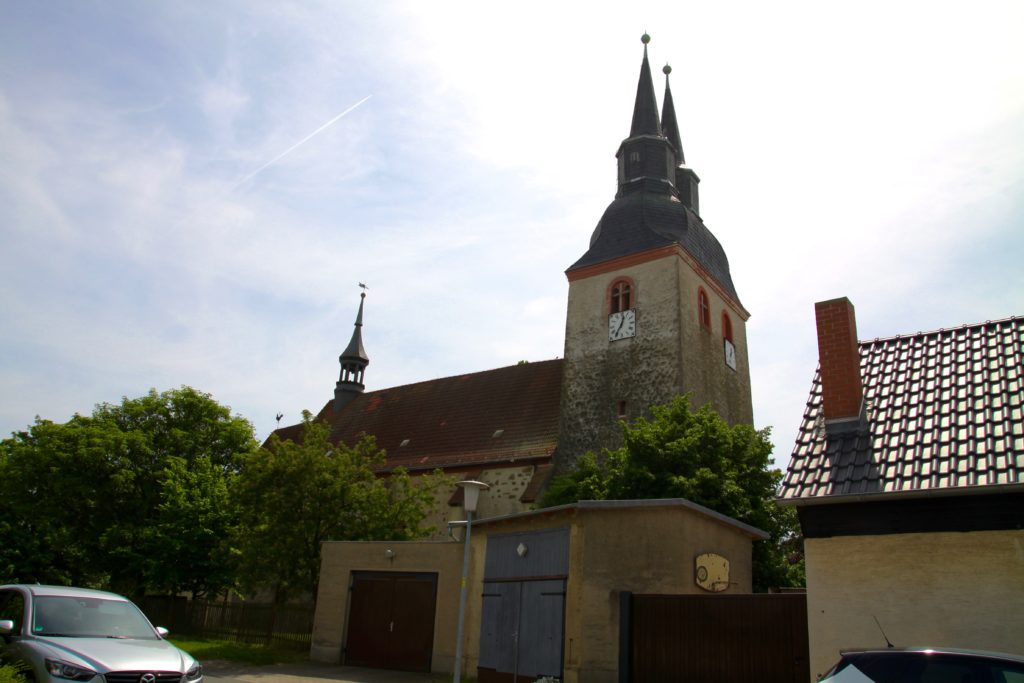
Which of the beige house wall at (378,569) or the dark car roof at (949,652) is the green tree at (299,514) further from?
the dark car roof at (949,652)

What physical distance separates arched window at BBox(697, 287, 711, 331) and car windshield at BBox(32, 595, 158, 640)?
22828 millimetres

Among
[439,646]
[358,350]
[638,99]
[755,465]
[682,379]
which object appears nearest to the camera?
[439,646]

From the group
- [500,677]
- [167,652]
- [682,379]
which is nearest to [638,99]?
[682,379]

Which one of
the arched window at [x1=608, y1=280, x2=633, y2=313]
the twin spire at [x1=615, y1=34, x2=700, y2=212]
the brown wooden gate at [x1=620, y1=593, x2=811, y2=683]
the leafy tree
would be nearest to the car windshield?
the brown wooden gate at [x1=620, y1=593, x2=811, y2=683]

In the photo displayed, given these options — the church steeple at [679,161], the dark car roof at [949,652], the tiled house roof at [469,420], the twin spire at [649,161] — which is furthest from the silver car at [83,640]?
the church steeple at [679,161]

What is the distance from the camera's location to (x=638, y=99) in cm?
3222

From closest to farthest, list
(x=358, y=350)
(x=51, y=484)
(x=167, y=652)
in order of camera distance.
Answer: (x=167, y=652), (x=51, y=484), (x=358, y=350)

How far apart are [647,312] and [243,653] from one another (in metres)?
17.2

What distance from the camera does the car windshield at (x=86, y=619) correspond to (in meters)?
7.99

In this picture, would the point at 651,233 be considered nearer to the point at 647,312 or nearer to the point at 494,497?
the point at 647,312

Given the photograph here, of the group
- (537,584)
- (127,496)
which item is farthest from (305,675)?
(127,496)

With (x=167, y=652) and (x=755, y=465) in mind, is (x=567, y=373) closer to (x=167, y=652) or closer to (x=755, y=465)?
(x=755, y=465)

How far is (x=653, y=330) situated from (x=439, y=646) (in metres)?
15.2

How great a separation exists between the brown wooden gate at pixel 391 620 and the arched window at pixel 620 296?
1533 cm
